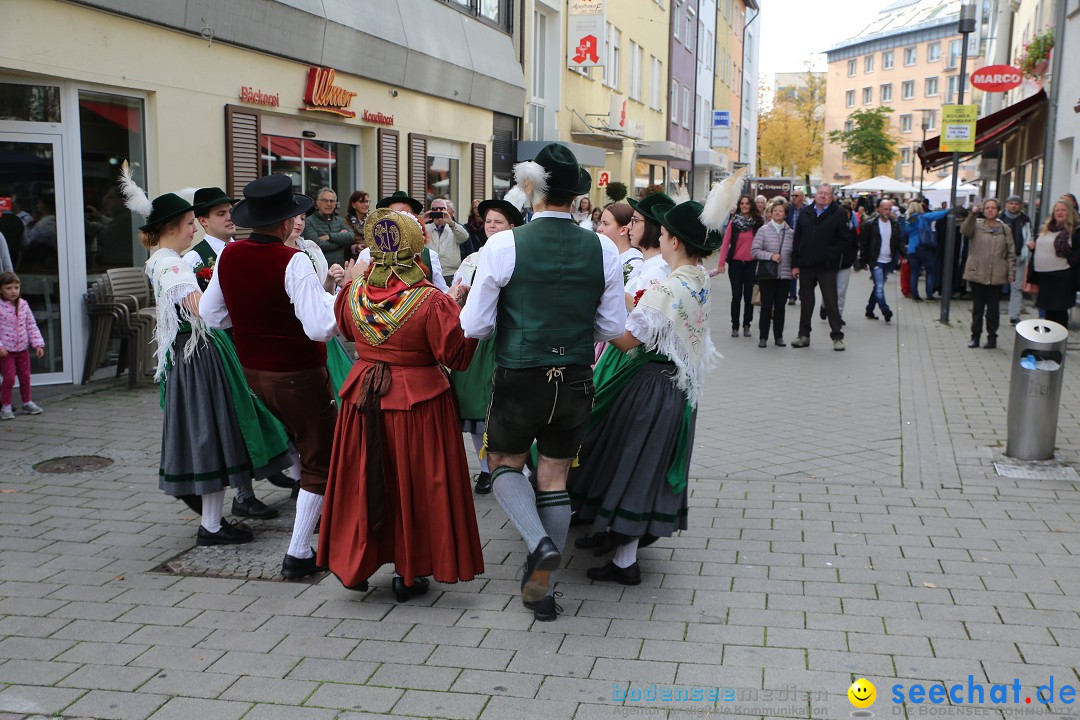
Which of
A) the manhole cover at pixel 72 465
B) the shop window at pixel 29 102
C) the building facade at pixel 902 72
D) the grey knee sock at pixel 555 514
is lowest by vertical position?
the manhole cover at pixel 72 465

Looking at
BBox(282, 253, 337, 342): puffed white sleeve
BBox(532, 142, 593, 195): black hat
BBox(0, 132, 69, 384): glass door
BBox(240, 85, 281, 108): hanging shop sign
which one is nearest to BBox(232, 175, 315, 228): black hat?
BBox(282, 253, 337, 342): puffed white sleeve

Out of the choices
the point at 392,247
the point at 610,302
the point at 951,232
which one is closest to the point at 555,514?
the point at 610,302

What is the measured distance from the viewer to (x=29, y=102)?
9195mm

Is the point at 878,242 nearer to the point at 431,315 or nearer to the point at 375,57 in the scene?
the point at 375,57

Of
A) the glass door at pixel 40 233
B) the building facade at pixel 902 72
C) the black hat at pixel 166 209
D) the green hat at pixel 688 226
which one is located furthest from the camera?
the building facade at pixel 902 72

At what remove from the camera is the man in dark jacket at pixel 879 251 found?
16.2 m

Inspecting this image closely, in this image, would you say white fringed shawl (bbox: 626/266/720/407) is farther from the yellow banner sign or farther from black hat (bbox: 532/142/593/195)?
the yellow banner sign

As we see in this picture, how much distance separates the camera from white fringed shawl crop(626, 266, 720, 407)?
4750 mm

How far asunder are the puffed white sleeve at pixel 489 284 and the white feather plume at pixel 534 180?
0.66ft

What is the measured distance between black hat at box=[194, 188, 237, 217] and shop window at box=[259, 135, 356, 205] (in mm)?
7160

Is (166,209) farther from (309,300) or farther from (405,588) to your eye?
(405,588)

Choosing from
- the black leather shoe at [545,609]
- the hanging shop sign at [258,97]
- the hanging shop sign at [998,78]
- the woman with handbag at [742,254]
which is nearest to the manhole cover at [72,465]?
the black leather shoe at [545,609]

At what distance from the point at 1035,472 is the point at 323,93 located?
9851 mm

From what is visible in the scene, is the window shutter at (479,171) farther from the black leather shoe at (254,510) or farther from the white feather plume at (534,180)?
the white feather plume at (534,180)
